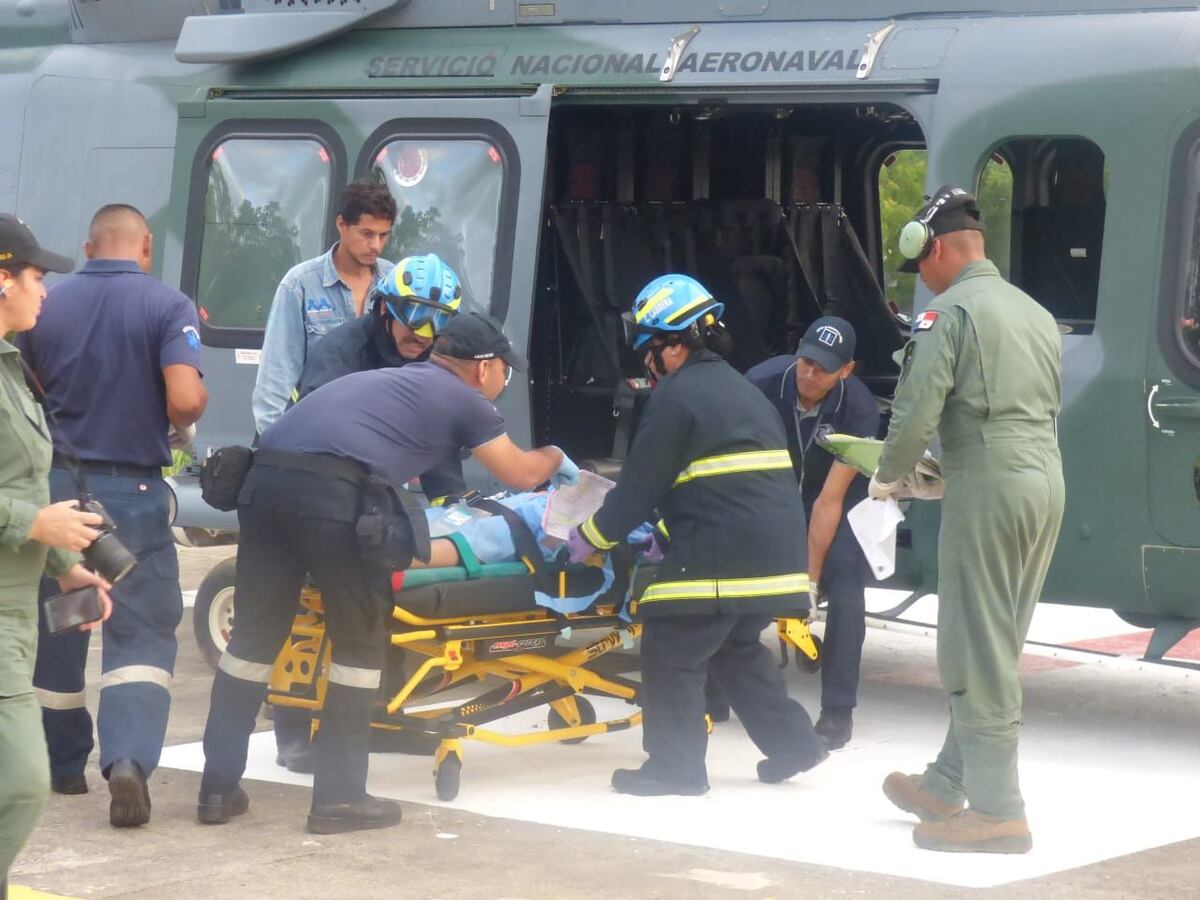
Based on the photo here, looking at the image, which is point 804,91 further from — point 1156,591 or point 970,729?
point 970,729

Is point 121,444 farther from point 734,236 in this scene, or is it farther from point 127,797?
point 734,236

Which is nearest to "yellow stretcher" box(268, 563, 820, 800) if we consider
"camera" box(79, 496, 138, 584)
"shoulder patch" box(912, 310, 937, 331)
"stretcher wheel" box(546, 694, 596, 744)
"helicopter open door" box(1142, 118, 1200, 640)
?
"stretcher wheel" box(546, 694, 596, 744)

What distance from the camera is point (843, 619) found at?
7402 millimetres

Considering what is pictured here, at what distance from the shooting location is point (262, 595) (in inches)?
243

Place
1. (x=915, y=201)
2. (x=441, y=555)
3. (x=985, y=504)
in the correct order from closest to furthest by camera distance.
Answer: (x=985, y=504) → (x=441, y=555) → (x=915, y=201)

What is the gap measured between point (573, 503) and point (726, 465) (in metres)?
0.53

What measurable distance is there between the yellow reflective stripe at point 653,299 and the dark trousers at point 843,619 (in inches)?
54.2

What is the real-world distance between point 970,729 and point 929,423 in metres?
0.91

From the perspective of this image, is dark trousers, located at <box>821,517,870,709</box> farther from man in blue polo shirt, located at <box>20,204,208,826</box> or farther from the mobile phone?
the mobile phone

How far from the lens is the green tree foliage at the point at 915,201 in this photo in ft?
25.2

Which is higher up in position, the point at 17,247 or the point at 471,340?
the point at 17,247

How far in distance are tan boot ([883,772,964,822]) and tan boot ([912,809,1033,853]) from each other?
12 cm

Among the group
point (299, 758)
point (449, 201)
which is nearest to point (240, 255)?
point (449, 201)

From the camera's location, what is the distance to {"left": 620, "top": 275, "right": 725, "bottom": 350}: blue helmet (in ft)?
21.7
